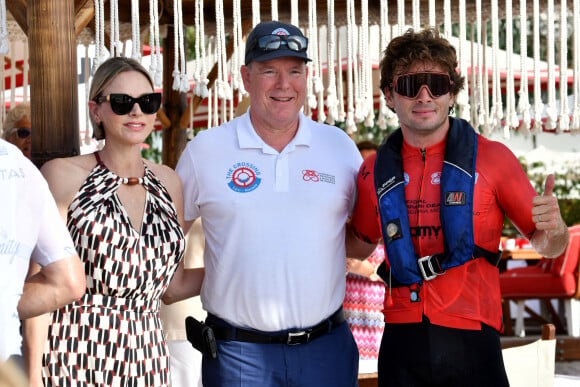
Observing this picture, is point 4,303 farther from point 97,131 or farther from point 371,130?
point 371,130

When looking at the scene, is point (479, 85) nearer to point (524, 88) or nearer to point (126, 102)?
point (524, 88)

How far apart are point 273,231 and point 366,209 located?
1.30ft

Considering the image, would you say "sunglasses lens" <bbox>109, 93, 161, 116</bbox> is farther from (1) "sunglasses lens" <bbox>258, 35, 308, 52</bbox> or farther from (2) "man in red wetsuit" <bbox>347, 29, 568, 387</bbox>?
(2) "man in red wetsuit" <bbox>347, 29, 568, 387</bbox>

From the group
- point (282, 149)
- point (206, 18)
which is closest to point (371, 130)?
point (206, 18)

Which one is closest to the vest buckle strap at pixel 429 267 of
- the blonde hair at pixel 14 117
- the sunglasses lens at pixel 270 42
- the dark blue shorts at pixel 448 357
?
the dark blue shorts at pixel 448 357

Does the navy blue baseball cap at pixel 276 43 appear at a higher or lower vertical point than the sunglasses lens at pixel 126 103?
higher

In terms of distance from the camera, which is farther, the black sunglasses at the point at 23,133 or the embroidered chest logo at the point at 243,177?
the black sunglasses at the point at 23,133

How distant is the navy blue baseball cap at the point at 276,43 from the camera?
3.06 metres

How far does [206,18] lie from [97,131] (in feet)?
7.84

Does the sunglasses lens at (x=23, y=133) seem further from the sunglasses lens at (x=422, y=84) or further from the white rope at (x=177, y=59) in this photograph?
the sunglasses lens at (x=422, y=84)

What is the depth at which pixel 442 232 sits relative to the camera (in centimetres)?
281

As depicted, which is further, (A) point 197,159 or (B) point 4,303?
(A) point 197,159

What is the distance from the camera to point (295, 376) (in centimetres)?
294

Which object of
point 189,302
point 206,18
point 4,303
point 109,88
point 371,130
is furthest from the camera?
point 371,130
